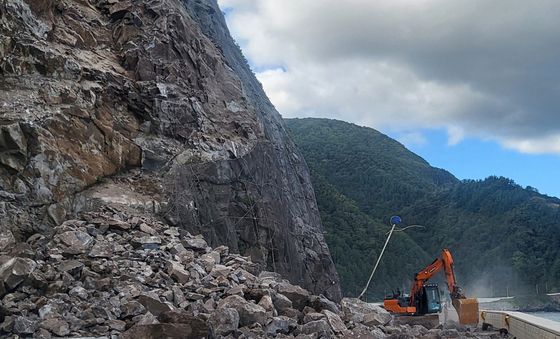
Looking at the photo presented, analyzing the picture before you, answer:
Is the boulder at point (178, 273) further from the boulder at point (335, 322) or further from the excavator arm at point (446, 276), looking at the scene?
the excavator arm at point (446, 276)

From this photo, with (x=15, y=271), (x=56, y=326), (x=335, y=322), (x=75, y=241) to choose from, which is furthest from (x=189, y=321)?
(x=75, y=241)

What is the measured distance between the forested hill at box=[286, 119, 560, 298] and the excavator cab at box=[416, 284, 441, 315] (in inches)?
994

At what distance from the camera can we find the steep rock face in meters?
12.2

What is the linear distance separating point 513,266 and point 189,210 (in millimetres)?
54254

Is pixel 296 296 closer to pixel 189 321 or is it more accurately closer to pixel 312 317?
pixel 312 317

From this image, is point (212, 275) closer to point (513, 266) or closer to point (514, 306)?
point (514, 306)

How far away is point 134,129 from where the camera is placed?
15.2 m

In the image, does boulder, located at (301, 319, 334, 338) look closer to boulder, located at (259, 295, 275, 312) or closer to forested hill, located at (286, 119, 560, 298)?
boulder, located at (259, 295, 275, 312)

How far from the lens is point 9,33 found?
538 inches

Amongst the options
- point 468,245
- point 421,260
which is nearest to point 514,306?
point 421,260

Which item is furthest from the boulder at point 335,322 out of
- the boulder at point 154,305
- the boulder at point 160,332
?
the boulder at point 154,305

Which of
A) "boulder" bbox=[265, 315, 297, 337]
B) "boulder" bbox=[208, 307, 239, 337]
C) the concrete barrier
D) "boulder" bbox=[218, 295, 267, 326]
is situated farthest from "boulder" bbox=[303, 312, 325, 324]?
the concrete barrier

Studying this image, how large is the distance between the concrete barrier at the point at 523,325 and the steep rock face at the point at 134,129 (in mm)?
6147

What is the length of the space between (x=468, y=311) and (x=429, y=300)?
1.89 meters
